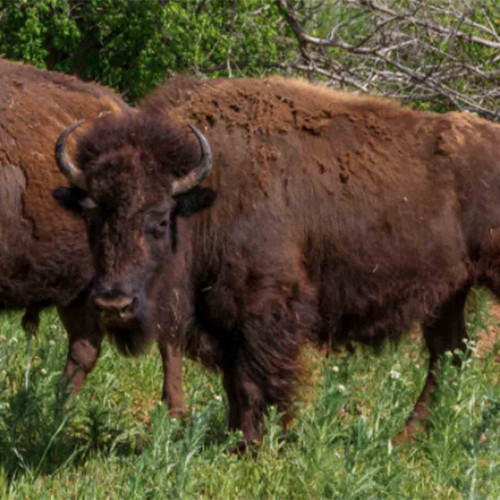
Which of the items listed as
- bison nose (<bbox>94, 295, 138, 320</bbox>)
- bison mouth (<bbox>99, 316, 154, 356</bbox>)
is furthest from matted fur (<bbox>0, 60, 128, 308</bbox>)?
bison nose (<bbox>94, 295, 138, 320</bbox>)

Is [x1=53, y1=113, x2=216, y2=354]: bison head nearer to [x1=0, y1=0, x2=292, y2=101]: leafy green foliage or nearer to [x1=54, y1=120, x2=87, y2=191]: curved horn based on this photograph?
[x1=54, y1=120, x2=87, y2=191]: curved horn

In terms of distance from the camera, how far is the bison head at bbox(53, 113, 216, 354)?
4699mm

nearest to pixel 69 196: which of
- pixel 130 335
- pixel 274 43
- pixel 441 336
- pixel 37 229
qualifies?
pixel 130 335

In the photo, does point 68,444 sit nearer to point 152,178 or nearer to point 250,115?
point 152,178

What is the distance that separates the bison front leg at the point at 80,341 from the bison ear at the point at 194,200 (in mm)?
1568

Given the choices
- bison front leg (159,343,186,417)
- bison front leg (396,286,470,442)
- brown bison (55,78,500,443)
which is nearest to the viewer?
brown bison (55,78,500,443)

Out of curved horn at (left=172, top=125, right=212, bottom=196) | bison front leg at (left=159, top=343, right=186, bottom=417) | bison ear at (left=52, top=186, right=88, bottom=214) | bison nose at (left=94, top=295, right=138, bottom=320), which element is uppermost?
curved horn at (left=172, top=125, right=212, bottom=196)

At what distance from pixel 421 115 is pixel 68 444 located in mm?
2886

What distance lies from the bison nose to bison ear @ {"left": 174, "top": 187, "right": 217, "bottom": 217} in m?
0.69

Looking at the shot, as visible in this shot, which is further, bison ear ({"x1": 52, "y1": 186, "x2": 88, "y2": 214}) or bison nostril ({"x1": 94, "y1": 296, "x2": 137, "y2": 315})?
bison ear ({"x1": 52, "y1": 186, "x2": 88, "y2": 214})

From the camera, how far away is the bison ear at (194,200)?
16.7 feet

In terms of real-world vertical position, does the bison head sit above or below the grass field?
above

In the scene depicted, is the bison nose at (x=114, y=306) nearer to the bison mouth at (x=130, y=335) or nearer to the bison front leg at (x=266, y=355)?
the bison mouth at (x=130, y=335)

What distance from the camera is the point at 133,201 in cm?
478
